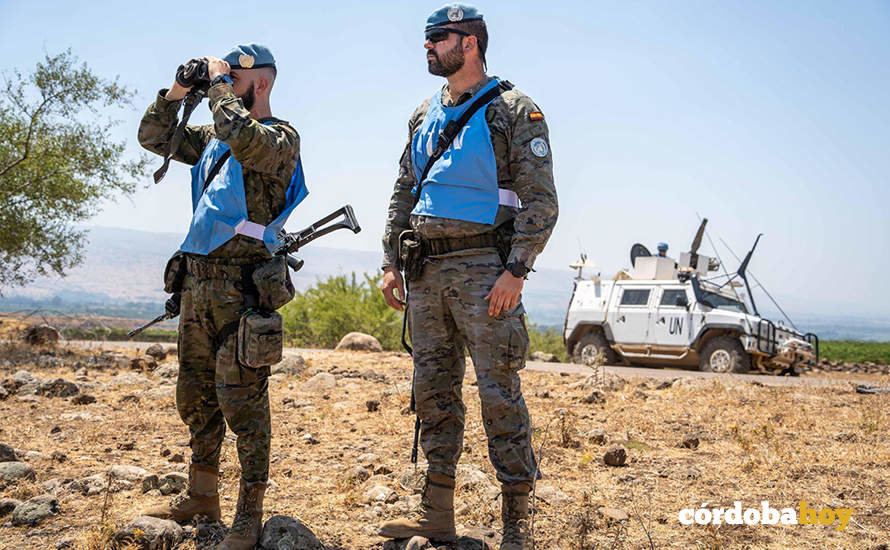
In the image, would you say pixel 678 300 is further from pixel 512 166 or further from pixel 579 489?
pixel 512 166

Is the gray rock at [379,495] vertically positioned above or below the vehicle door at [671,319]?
below

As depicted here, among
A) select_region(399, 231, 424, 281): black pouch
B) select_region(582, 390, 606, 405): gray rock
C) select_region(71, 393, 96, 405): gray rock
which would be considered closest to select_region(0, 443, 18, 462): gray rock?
select_region(71, 393, 96, 405): gray rock

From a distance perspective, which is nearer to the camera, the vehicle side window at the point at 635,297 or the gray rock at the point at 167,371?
the gray rock at the point at 167,371

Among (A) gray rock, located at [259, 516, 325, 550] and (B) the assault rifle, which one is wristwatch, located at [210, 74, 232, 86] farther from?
(A) gray rock, located at [259, 516, 325, 550]

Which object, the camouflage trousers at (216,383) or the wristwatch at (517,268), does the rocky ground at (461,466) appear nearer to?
the camouflage trousers at (216,383)

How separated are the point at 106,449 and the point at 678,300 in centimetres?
1244

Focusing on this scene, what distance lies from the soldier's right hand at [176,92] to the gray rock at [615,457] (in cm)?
329

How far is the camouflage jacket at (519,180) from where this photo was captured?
310 cm

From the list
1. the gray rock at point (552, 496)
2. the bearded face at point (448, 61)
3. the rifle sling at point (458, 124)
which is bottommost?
the gray rock at point (552, 496)

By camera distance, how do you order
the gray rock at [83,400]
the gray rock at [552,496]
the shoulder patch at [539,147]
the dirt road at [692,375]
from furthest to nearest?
the dirt road at [692,375], the gray rock at [83,400], the gray rock at [552,496], the shoulder patch at [539,147]

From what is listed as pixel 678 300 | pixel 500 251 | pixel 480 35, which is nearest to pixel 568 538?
pixel 500 251

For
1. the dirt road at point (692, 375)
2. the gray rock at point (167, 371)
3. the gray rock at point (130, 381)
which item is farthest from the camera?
the dirt road at point (692, 375)

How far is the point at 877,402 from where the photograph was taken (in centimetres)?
778

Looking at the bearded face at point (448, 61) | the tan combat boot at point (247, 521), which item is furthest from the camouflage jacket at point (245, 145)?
the tan combat boot at point (247, 521)
